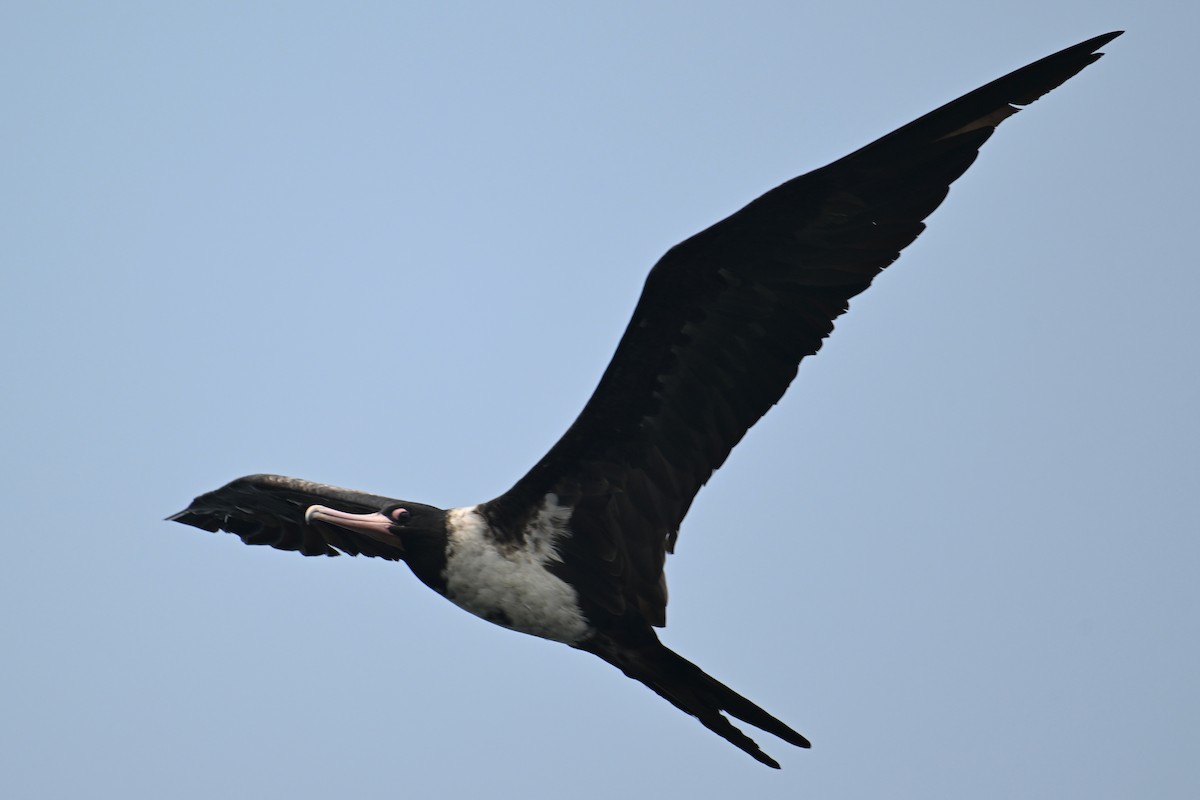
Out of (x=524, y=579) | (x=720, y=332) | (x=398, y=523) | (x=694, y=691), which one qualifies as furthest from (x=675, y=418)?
(x=398, y=523)

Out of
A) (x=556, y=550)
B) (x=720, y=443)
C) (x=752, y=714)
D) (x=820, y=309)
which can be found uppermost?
(x=820, y=309)

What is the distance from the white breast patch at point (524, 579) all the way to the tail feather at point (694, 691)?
9.5 inches

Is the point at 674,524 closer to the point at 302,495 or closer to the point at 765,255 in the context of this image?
the point at 765,255

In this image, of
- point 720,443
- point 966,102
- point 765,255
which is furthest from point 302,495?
point 966,102

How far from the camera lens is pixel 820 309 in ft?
23.6

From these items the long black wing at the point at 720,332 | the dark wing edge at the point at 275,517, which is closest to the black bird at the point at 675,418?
the long black wing at the point at 720,332

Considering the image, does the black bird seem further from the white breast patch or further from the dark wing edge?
the dark wing edge

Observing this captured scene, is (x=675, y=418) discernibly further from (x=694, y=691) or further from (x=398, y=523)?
(x=398, y=523)

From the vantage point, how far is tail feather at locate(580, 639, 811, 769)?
25.1 feet

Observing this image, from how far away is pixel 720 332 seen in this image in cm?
741

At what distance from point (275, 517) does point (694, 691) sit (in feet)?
11.4

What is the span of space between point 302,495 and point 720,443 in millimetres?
2859

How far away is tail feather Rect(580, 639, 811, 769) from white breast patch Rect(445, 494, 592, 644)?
241 mm

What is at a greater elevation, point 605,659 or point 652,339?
point 652,339
